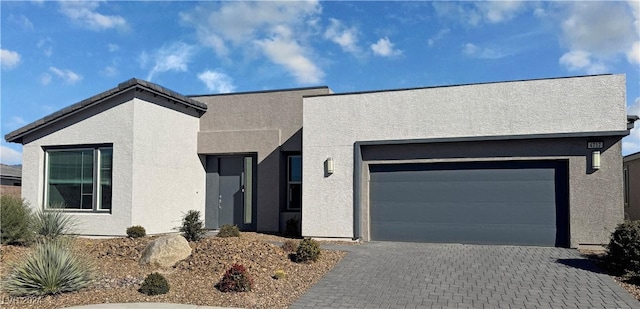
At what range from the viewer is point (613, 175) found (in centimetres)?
1109

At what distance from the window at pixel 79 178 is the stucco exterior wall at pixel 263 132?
129 inches

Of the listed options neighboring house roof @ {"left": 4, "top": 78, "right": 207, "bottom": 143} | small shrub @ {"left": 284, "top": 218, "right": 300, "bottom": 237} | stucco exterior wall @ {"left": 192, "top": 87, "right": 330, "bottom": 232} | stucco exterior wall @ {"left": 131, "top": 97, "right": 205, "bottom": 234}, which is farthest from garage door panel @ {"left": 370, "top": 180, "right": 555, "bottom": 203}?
neighboring house roof @ {"left": 4, "top": 78, "right": 207, "bottom": 143}

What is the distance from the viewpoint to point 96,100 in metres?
14.0

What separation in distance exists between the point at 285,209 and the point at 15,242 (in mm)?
7488

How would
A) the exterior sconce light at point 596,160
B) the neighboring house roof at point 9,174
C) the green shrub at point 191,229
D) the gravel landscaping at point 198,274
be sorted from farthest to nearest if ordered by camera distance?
the neighboring house roof at point 9,174, the green shrub at point 191,229, the exterior sconce light at point 596,160, the gravel landscaping at point 198,274

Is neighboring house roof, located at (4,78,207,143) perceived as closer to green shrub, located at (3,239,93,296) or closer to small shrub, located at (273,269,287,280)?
green shrub, located at (3,239,93,296)

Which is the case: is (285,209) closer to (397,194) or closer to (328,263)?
(397,194)

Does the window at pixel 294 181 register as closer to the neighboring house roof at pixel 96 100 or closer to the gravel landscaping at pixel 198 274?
the neighboring house roof at pixel 96 100

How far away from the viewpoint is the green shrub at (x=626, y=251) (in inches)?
335

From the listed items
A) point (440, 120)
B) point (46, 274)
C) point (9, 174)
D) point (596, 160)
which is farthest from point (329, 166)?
point (9, 174)

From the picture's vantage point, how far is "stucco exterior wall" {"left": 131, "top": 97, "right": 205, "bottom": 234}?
1384 centimetres

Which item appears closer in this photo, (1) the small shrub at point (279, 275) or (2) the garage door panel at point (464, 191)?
(1) the small shrub at point (279, 275)

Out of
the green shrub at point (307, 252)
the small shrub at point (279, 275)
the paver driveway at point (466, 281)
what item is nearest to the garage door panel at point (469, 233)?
the paver driveway at point (466, 281)

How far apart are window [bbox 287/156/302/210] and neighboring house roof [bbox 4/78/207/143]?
4085 millimetres
